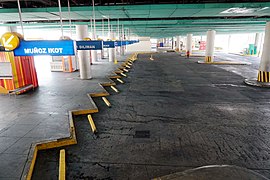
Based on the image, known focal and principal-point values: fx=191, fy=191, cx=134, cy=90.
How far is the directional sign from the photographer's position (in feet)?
17.9

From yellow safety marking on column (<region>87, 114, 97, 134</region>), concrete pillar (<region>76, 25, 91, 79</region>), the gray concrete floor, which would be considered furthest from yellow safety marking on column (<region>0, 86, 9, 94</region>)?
yellow safety marking on column (<region>87, 114, 97, 134</region>)

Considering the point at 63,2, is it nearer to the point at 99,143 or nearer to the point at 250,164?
the point at 99,143

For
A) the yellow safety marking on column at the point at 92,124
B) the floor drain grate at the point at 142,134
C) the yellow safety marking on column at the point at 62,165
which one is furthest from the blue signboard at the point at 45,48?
the floor drain grate at the point at 142,134

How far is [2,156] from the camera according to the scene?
15.0 feet

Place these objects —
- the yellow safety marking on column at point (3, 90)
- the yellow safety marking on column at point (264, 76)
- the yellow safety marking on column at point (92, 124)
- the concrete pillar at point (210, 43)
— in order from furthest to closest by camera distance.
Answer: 1. the concrete pillar at point (210, 43)
2. the yellow safety marking on column at point (264, 76)
3. the yellow safety marking on column at point (3, 90)
4. the yellow safety marking on column at point (92, 124)

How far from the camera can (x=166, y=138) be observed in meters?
5.85

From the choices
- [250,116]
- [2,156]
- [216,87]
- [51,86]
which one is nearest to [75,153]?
[2,156]

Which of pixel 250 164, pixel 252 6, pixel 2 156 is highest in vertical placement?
pixel 252 6

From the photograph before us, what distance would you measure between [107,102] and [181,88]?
5.18 meters

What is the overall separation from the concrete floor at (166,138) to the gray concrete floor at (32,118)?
51cm

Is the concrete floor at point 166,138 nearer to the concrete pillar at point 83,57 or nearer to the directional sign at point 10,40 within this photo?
the directional sign at point 10,40

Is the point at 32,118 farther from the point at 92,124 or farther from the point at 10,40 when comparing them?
the point at 10,40

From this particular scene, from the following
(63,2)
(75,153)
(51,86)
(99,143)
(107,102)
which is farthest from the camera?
(51,86)

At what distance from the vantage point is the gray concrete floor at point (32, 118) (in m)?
4.55
